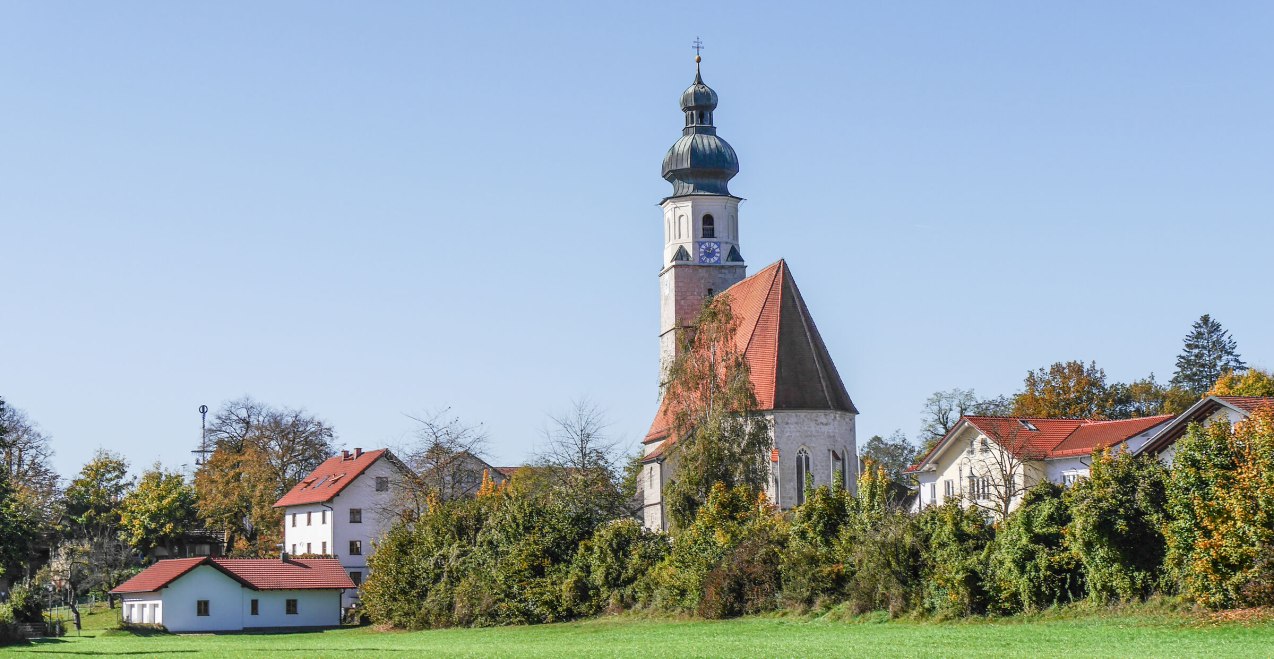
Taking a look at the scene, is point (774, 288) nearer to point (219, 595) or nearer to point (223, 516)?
point (219, 595)

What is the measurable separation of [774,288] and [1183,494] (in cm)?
3000

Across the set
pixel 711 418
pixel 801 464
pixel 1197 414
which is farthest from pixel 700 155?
pixel 1197 414

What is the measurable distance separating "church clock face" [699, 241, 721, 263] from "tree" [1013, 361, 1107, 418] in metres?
20.1

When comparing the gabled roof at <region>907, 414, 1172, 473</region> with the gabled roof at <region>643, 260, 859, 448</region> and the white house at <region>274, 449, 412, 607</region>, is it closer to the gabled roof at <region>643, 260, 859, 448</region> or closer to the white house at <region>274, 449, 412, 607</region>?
the gabled roof at <region>643, 260, 859, 448</region>

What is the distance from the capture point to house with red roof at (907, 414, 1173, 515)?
180ft

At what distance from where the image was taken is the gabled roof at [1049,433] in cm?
5506

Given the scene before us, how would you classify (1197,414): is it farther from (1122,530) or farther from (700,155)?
(700,155)

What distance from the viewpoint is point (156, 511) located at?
260ft

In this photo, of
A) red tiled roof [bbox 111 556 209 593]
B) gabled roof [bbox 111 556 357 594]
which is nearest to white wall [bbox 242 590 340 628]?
gabled roof [bbox 111 556 357 594]

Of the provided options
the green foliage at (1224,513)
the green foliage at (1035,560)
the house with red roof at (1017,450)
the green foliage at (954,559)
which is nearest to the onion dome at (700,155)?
the house with red roof at (1017,450)

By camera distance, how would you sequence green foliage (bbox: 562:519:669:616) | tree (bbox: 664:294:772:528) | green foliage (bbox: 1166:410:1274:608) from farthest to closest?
tree (bbox: 664:294:772:528) < green foliage (bbox: 562:519:669:616) < green foliage (bbox: 1166:410:1274:608)

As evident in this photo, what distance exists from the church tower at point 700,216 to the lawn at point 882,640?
30896 millimetres

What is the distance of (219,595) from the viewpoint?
55.6m

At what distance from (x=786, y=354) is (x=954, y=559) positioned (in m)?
23.7
